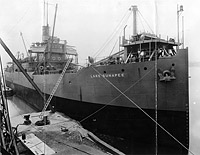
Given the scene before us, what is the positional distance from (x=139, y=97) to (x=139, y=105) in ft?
1.44

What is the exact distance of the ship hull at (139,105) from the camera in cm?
782

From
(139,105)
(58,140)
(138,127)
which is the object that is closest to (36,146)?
(58,140)

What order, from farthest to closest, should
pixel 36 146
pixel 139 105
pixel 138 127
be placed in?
pixel 139 105, pixel 138 127, pixel 36 146

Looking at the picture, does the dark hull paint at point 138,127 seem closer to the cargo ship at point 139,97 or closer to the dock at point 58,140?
the cargo ship at point 139,97

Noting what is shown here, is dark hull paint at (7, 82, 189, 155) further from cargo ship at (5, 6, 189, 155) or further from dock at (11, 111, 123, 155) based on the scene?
dock at (11, 111, 123, 155)

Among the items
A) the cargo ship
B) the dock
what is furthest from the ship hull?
the dock

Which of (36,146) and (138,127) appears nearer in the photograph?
(36,146)

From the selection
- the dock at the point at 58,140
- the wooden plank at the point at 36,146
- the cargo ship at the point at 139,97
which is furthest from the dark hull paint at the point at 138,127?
the wooden plank at the point at 36,146

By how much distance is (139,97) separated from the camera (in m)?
8.73

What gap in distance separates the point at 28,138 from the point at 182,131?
714 centimetres

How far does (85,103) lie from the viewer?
11.5 m

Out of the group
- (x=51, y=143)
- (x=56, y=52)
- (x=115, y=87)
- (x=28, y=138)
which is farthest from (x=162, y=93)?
(x=56, y=52)

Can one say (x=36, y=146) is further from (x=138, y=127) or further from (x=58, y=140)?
(x=138, y=127)

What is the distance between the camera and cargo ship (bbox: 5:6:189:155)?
25.8 ft
